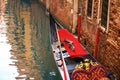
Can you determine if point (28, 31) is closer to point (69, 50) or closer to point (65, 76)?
point (69, 50)

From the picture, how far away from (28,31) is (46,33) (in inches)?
28.1

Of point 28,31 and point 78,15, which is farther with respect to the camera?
point 28,31

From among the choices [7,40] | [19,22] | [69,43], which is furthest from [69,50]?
[19,22]

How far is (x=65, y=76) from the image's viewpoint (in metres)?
6.62

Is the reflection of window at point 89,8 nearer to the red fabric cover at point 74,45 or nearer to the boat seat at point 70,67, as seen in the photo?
the red fabric cover at point 74,45

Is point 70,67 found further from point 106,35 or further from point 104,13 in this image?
point 104,13

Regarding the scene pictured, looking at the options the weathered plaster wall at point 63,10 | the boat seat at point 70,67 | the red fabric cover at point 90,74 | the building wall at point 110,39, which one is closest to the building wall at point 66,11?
the weathered plaster wall at point 63,10

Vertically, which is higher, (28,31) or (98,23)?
(98,23)

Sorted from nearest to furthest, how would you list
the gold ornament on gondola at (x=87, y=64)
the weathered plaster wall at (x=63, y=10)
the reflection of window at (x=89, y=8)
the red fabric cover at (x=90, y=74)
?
the red fabric cover at (x=90, y=74)
the gold ornament on gondola at (x=87, y=64)
the reflection of window at (x=89, y=8)
the weathered plaster wall at (x=63, y=10)

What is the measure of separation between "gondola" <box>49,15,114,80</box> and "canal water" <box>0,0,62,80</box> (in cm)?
52

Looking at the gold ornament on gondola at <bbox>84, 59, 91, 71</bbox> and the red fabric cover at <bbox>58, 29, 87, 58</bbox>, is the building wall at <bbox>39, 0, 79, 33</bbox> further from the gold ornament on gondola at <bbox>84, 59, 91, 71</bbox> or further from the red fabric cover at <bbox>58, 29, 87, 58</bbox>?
the gold ornament on gondola at <bbox>84, 59, 91, 71</bbox>

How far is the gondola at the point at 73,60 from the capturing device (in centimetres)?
649

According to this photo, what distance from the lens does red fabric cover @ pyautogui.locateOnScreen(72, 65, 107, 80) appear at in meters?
6.42

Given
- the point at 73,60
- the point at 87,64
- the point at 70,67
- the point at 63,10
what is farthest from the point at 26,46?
the point at 87,64
